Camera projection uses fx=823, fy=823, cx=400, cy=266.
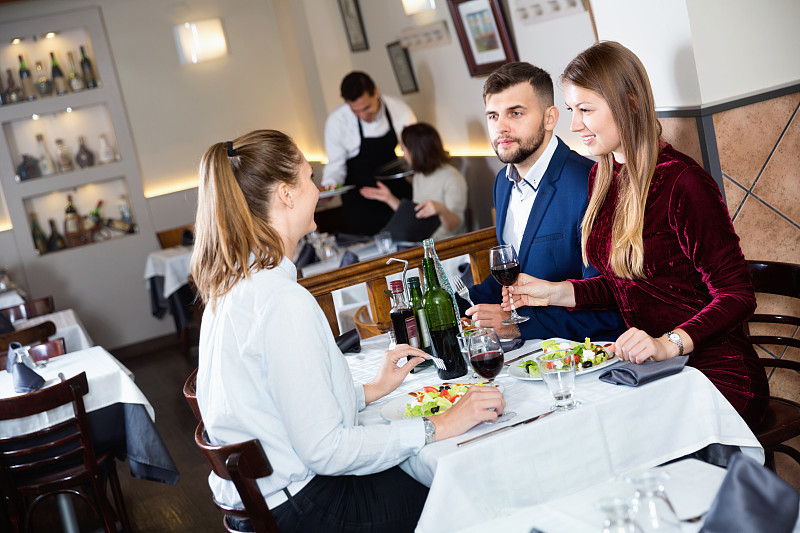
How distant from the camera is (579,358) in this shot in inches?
71.8

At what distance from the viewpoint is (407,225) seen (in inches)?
169

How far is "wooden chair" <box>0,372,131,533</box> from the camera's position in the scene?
10.3ft

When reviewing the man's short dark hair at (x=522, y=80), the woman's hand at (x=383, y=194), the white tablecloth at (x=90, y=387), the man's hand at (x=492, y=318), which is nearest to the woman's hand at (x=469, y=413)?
the man's hand at (x=492, y=318)

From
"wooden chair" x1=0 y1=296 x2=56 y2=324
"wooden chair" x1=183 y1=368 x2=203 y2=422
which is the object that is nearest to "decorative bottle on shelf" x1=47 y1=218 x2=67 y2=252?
"wooden chair" x1=0 y1=296 x2=56 y2=324

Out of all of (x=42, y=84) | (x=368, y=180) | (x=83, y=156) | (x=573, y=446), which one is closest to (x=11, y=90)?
(x=42, y=84)

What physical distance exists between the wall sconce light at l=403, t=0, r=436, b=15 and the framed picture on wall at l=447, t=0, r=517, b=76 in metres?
0.38

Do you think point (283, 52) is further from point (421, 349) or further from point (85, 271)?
point (421, 349)

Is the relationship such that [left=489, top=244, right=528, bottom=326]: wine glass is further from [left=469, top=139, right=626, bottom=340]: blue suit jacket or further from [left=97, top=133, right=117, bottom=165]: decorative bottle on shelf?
[left=97, top=133, right=117, bottom=165]: decorative bottle on shelf

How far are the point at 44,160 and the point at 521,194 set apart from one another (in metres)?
6.43

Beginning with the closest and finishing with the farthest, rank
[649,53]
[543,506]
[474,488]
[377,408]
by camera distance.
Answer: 1. [543,506]
2. [474,488]
3. [377,408]
4. [649,53]

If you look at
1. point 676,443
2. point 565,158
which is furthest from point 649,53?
point 676,443

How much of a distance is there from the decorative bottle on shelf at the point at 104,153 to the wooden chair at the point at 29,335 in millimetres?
3647

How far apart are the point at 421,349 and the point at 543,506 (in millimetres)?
934

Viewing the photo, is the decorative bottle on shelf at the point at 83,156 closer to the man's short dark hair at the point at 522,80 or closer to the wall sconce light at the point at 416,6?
the wall sconce light at the point at 416,6
